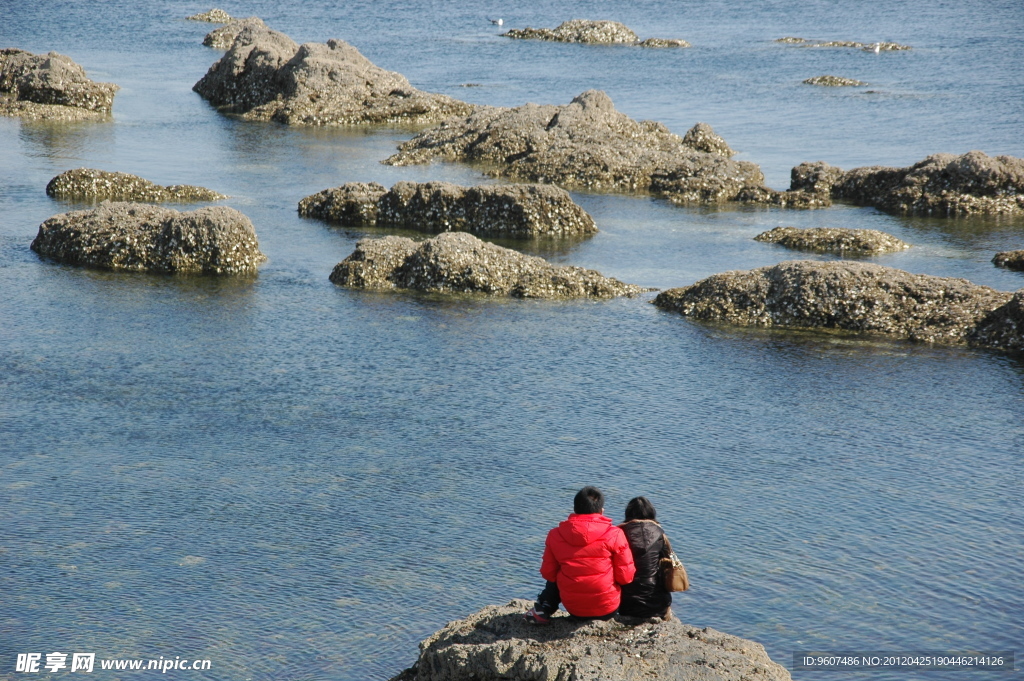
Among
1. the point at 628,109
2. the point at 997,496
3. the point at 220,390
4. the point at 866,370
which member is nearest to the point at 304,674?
the point at 220,390

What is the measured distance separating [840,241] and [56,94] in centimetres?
3536

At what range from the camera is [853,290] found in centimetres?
1998

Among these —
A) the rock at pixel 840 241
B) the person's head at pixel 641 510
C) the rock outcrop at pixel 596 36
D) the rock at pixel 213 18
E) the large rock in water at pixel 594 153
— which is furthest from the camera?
the rock at pixel 213 18

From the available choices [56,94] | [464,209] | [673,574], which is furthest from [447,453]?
[56,94]

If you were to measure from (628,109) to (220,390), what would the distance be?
37.4 meters

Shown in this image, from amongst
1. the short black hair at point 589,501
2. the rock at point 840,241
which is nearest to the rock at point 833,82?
the rock at point 840,241

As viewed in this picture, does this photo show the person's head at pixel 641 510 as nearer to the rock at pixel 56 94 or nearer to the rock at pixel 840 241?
the rock at pixel 840 241

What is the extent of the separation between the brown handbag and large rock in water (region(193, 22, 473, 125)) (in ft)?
128

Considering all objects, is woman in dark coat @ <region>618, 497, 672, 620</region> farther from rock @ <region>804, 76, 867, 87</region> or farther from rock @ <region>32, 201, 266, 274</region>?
rock @ <region>804, 76, 867, 87</region>

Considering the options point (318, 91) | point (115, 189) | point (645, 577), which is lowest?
point (645, 577)

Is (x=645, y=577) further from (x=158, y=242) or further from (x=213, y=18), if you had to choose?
(x=213, y=18)

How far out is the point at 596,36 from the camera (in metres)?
86.2

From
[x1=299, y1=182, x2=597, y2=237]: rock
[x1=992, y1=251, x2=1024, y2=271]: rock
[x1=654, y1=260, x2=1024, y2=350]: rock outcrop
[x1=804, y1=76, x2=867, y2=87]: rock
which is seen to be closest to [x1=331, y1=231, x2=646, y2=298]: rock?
[x1=654, y1=260, x2=1024, y2=350]: rock outcrop

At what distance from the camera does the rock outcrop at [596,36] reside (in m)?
84.8
